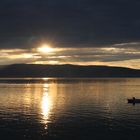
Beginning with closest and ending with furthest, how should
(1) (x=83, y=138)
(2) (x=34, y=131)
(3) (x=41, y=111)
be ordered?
(1) (x=83, y=138) < (2) (x=34, y=131) < (3) (x=41, y=111)

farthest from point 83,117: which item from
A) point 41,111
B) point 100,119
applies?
point 41,111

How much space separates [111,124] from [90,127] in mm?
5645

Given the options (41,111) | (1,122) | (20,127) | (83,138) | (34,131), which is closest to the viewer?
(83,138)

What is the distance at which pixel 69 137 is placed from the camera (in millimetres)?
56375

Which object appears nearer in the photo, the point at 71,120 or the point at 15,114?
the point at 71,120

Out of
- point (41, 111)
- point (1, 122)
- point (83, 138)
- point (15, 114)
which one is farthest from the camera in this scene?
point (41, 111)

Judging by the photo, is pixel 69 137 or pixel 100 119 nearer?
pixel 69 137

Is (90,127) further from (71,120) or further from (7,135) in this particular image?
(7,135)

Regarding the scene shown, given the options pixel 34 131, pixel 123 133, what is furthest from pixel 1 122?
pixel 123 133

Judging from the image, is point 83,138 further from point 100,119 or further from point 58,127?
point 100,119

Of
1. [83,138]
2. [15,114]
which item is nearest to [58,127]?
[83,138]

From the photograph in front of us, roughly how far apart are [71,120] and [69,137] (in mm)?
17382

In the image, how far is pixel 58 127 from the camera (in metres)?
64.9

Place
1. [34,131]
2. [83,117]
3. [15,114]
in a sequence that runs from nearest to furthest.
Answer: [34,131], [83,117], [15,114]
